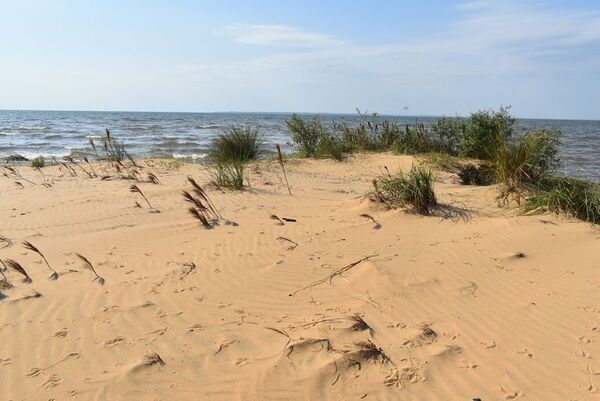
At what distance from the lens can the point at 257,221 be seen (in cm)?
644

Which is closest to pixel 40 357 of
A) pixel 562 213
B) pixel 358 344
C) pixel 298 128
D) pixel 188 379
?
pixel 188 379

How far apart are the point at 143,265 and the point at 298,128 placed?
31.4 feet

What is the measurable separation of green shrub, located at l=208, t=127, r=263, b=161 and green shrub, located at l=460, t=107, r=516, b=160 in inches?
205

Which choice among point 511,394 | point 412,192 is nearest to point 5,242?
point 412,192

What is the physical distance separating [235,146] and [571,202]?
7579mm

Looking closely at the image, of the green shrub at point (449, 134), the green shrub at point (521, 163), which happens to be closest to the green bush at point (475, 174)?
the green shrub at point (449, 134)

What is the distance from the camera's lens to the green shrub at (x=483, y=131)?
10445mm

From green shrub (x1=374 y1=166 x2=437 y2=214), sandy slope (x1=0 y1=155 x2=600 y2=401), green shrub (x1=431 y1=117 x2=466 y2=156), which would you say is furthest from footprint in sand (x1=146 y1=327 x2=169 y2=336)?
green shrub (x1=431 y1=117 x2=466 y2=156)

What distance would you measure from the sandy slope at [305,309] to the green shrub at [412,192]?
0.29m

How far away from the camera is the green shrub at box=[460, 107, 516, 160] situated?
1045 cm

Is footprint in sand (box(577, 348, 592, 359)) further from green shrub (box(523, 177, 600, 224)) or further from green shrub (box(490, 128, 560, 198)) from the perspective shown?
green shrub (box(490, 128, 560, 198))

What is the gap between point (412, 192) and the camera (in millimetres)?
6520

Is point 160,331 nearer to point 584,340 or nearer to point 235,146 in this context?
point 584,340

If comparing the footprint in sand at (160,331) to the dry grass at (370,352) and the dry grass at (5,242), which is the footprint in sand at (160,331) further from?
the dry grass at (5,242)
